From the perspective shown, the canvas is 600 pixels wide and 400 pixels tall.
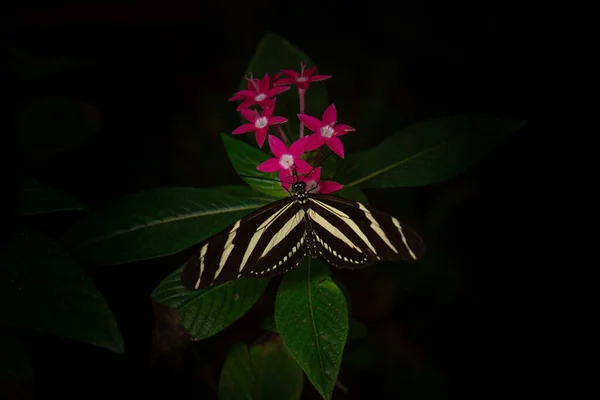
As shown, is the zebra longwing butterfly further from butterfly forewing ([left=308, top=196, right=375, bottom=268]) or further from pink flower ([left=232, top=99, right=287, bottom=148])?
pink flower ([left=232, top=99, right=287, bottom=148])

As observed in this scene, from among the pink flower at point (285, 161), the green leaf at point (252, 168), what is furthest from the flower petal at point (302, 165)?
the green leaf at point (252, 168)

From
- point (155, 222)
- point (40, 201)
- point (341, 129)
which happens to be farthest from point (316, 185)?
point (40, 201)

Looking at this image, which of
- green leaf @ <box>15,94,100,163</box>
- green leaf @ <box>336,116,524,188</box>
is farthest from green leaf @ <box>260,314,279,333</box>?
green leaf @ <box>15,94,100,163</box>

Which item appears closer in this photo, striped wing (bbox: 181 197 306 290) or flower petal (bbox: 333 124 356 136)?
striped wing (bbox: 181 197 306 290)

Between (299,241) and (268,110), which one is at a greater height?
(268,110)

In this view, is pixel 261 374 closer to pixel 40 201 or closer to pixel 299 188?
pixel 299 188

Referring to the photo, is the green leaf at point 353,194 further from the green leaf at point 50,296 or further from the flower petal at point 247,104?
the green leaf at point 50,296
